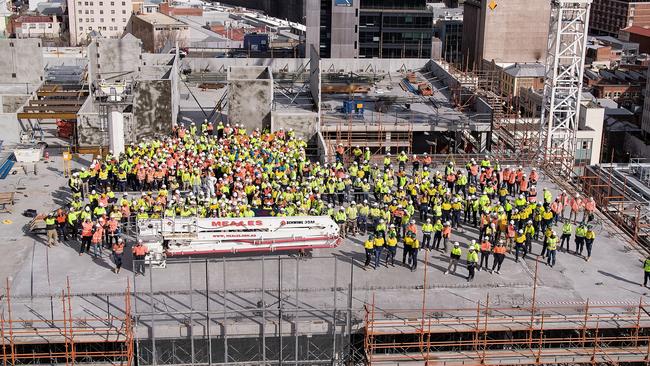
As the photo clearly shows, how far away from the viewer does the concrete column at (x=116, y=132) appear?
49.4 metres

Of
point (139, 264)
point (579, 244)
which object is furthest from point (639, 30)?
point (139, 264)

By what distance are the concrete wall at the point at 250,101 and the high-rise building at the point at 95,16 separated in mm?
99059

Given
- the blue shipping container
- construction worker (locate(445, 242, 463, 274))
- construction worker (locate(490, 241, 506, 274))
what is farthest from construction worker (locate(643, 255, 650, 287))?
the blue shipping container

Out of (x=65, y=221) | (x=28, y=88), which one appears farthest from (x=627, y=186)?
(x=28, y=88)

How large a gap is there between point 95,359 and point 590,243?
20.3 m

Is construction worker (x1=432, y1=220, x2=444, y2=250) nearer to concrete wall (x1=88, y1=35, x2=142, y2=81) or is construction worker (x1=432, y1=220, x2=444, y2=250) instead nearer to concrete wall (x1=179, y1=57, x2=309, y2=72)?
concrete wall (x1=88, y1=35, x2=142, y2=81)

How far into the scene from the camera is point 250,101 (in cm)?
5491

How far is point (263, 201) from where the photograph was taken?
41.8 m

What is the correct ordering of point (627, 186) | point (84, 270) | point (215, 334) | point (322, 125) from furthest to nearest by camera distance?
point (322, 125) < point (627, 186) < point (84, 270) < point (215, 334)

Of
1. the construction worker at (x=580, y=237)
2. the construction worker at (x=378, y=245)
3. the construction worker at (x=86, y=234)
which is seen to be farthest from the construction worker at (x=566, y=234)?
the construction worker at (x=86, y=234)

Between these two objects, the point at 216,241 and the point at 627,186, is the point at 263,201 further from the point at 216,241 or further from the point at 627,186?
the point at 627,186

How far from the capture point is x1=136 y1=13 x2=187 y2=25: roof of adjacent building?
12875 cm

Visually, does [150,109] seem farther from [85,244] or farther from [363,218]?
[363,218]

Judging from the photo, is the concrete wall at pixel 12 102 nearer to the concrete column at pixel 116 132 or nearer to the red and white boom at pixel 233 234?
the concrete column at pixel 116 132
